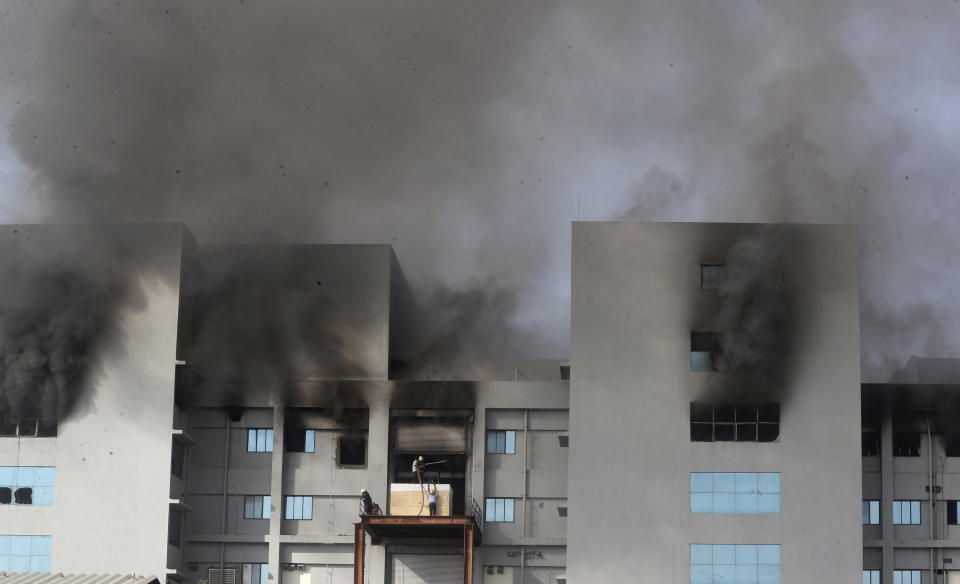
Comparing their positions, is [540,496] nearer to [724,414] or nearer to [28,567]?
[724,414]

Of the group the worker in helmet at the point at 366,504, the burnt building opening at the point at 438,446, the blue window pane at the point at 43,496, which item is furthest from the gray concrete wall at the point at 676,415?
the blue window pane at the point at 43,496

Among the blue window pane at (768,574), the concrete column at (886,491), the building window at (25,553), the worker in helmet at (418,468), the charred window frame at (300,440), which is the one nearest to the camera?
the blue window pane at (768,574)

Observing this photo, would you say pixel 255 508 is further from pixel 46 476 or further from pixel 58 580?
pixel 58 580

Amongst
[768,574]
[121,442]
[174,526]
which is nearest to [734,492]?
[768,574]

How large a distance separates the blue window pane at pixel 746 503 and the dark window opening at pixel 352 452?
534 inches

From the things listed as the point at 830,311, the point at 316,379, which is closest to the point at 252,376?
the point at 316,379

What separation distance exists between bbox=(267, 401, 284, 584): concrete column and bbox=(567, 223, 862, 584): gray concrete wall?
1113cm

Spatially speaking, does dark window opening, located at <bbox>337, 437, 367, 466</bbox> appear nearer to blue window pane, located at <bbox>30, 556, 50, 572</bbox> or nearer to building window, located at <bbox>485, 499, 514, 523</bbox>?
building window, located at <bbox>485, 499, 514, 523</bbox>

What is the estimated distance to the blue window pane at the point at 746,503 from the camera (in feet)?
152

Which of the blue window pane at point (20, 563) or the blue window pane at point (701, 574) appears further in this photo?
the blue window pane at point (20, 563)

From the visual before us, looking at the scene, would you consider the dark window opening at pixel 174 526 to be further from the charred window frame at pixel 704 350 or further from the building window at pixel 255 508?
the charred window frame at pixel 704 350

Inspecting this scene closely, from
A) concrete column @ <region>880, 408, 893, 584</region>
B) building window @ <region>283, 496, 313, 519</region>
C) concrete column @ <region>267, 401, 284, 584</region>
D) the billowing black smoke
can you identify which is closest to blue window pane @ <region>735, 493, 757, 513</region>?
concrete column @ <region>880, 408, 893, 584</region>

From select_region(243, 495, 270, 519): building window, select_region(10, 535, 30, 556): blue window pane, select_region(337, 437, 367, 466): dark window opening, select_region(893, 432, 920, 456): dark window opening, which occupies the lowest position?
select_region(10, 535, 30, 556): blue window pane

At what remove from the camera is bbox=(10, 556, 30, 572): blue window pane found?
1906 inches
